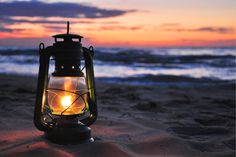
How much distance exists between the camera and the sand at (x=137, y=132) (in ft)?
7.71

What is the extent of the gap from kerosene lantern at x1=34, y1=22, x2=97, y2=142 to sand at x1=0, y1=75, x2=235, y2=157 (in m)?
0.12

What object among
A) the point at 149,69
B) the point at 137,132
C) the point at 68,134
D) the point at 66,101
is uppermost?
the point at 66,101

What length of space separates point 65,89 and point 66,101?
9cm

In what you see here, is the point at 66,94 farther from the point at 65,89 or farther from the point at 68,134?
the point at 68,134

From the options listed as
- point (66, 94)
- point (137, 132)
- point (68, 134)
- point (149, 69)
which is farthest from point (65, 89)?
point (149, 69)

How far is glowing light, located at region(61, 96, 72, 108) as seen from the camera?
2.44 metres

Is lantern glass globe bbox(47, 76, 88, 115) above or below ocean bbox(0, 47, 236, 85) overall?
above

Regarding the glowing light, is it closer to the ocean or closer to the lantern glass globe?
the lantern glass globe

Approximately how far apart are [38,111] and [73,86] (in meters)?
0.31

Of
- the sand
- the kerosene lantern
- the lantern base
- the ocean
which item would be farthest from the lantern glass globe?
the ocean

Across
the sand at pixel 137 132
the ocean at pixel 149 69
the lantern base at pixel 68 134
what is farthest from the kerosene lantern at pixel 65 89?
the ocean at pixel 149 69

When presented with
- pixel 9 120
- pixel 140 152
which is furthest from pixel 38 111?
pixel 9 120

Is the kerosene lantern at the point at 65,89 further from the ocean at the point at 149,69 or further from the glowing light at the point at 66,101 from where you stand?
the ocean at the point at 149,69

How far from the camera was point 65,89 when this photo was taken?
242 cm
